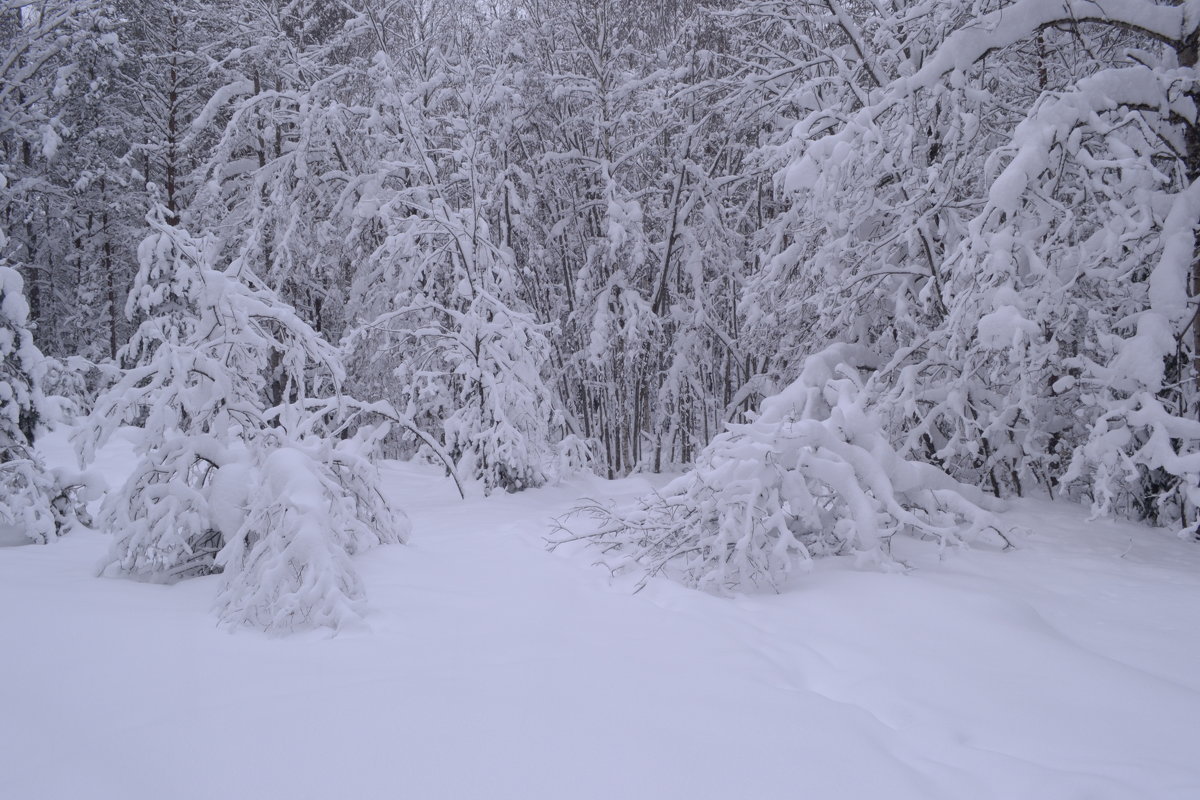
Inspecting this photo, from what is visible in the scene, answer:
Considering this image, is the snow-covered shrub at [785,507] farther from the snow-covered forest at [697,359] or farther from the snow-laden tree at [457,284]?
the snow-laden tree at [457,284]

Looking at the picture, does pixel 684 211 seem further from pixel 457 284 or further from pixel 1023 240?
pixel 1023 240

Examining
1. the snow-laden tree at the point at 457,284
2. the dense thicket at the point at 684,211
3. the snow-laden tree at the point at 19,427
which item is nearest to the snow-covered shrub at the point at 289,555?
the dense thicket at the point at 684,211

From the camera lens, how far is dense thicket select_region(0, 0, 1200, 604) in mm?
4566

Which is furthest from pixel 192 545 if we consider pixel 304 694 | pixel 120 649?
pixel 304 694

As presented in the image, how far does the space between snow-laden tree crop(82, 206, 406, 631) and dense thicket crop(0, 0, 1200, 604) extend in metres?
0.22

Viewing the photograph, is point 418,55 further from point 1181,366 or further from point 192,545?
point 1181,366

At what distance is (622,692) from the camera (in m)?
2.27

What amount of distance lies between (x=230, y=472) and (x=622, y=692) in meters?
2.85

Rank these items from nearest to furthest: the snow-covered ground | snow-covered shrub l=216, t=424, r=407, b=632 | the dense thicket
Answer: the snow-covered ground
snow-covered shrub l=216, t=424, r=407, b=632
the dense thicket

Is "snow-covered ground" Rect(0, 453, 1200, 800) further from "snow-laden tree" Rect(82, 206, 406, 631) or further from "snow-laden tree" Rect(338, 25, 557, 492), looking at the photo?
"snow-laden tree" Rect(338, 25, 557, 492)

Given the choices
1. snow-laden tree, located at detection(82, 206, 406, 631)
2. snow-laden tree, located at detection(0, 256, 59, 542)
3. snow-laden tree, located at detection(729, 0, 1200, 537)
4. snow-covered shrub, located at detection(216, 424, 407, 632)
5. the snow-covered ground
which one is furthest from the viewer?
snow-laden tree, located at detection(0, 256, 59, 542)

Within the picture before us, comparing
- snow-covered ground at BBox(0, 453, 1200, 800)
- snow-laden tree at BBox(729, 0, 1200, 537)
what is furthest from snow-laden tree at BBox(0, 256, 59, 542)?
snow-laden tree at BBox(729, 0, 1200, 537)

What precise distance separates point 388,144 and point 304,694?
841 cm

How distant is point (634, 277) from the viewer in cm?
1025
